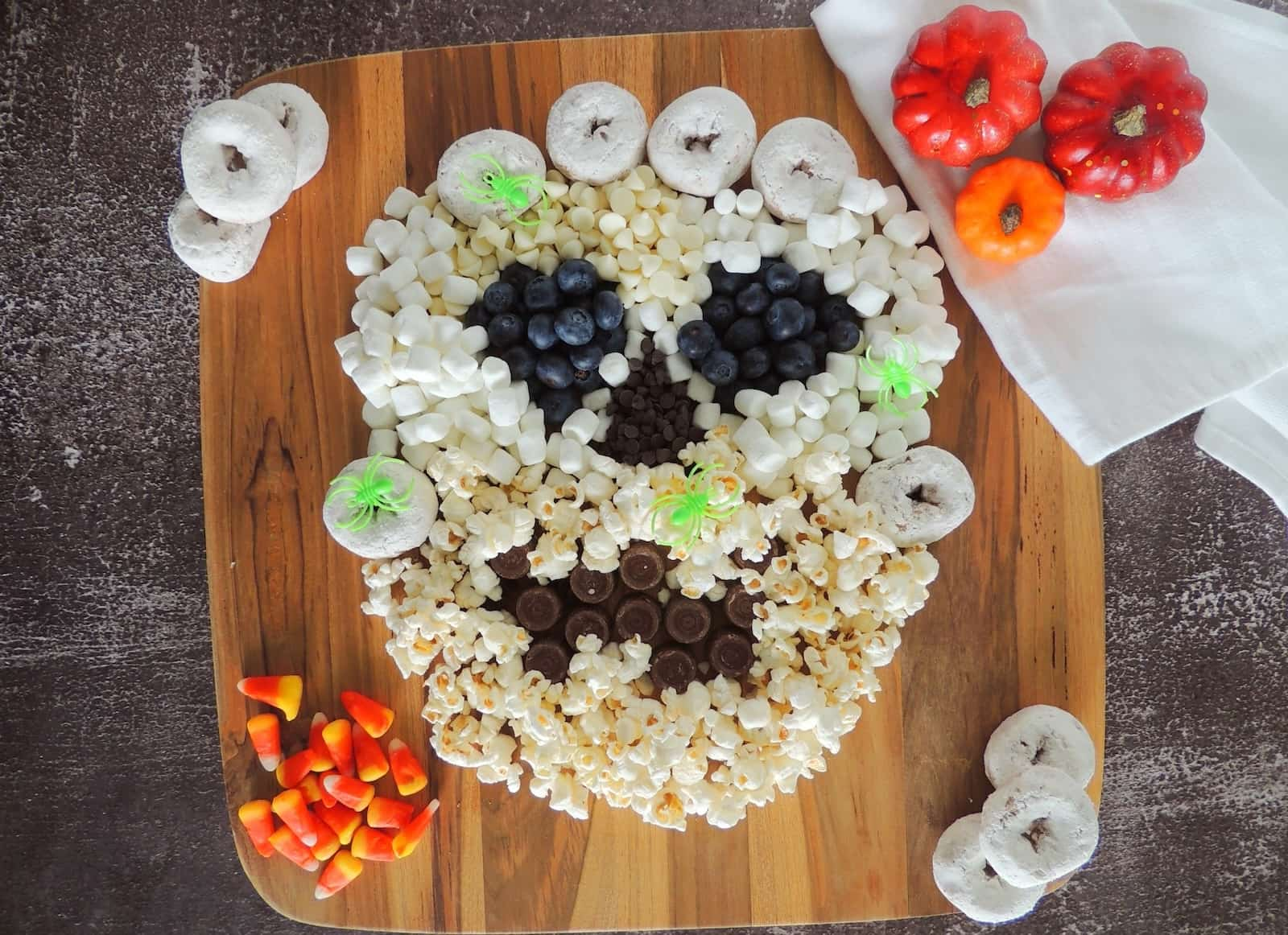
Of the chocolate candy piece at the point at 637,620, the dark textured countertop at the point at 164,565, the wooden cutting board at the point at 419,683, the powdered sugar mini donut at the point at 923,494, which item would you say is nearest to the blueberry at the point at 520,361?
the wooden cutting board at the point at 419,683

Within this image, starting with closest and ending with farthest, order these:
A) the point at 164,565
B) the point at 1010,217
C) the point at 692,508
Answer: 1. the point at 692,508
2. the point at 1010,217
3. the point at 164,565

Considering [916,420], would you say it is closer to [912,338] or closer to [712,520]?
[912,338]

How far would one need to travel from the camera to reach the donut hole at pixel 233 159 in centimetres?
102

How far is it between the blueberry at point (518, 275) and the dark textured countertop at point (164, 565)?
2.21 feet

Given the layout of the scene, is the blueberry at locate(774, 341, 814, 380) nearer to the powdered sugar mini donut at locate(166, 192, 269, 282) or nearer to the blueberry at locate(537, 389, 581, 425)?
the blueberry at locate(537, 389, 581, 425)

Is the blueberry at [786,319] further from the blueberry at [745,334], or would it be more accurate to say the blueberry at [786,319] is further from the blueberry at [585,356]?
the blueberry at [585,356]

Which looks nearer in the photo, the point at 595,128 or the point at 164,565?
the point at 595,128

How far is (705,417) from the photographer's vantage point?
1.08m

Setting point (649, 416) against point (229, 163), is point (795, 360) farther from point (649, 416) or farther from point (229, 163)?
point (229, 163)

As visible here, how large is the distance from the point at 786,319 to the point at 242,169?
676 millimetres

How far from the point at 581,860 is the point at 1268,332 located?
3.62ft

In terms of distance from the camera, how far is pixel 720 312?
1.09m

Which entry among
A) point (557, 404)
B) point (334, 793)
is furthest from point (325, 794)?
point (557, 404)

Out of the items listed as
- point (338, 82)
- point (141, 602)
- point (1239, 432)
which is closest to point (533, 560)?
Answer: point (338, 82)
